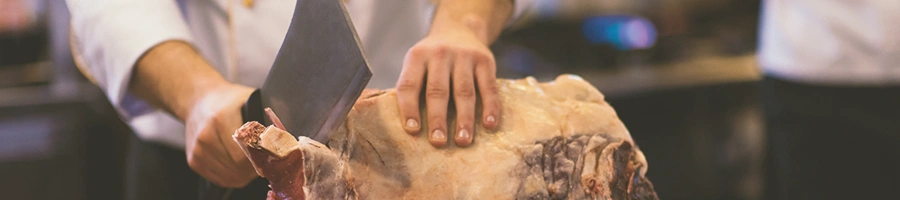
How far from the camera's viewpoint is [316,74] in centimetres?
85

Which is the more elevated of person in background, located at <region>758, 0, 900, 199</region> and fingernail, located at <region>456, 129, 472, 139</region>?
fingernail, located at <region>456, 129, 472, 139</region>

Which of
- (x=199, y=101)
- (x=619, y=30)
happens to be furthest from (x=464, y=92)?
(x=619, y=30)

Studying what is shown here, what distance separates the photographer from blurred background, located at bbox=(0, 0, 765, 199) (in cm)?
336

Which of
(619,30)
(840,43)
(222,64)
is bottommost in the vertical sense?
(619,30)

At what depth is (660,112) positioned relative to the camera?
12.2 feet

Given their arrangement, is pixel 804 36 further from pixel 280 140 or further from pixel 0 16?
pixel 0 16

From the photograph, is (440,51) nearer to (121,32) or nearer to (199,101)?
(199,101)

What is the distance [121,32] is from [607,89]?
8.58ft

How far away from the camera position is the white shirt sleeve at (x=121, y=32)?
1283mm

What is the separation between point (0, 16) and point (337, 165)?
3409 mm

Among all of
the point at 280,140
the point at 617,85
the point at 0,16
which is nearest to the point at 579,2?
the point at 617,85

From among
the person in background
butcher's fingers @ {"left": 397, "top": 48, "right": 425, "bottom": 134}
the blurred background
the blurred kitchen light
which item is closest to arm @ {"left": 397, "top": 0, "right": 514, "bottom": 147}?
butcher's fingers @ {"left": 397, "top": 48, "right": 425, "bottom": 134}

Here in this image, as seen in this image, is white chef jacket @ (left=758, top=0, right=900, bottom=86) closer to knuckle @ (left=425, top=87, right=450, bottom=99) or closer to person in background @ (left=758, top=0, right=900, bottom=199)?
person in background @ (left=758, top=0, right=900, bottom=199)

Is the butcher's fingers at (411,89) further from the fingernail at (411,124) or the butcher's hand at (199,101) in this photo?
the butcher's hand at (199,101)
